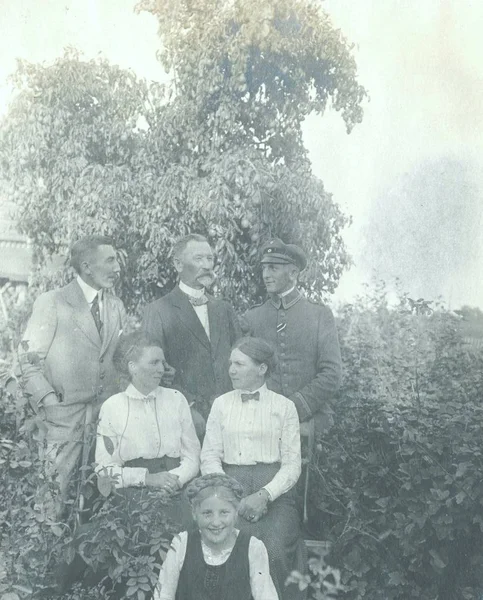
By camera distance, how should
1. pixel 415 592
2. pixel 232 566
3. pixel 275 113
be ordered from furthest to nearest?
pixel 275 113 → pixel 415 592 → pixel 232 566

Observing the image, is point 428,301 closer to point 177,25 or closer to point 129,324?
point 129,324

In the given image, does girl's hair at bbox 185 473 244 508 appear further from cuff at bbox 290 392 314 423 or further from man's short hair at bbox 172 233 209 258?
man's short hair at bbox 172 233 209 258

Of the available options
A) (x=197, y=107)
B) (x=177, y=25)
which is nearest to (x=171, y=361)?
(x=197, y=107)

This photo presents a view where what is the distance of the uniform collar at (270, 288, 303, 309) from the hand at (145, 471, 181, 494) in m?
1.13

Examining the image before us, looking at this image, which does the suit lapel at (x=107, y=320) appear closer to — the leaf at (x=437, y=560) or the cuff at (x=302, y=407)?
the cuff at (x=302, y=407)

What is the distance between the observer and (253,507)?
11.5ft

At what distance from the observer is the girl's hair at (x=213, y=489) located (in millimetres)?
3223

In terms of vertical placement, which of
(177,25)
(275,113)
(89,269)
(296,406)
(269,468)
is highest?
(177,25)

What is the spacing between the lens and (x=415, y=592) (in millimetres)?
3473

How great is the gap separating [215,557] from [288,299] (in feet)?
4.99

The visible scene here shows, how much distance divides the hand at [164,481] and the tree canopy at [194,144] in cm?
106

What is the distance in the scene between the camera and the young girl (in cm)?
321

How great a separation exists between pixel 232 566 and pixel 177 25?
2691mm

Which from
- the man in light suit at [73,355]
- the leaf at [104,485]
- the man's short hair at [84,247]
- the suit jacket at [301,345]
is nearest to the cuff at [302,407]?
the suit jacket at [301,345]
